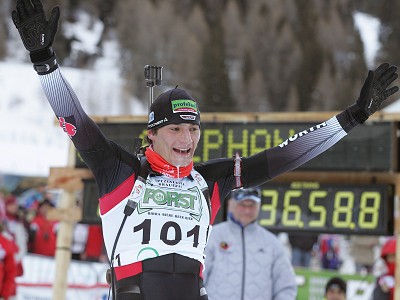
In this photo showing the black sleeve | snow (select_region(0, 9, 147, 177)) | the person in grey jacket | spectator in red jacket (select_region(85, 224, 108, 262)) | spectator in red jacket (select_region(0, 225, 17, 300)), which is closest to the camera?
the black sleeve

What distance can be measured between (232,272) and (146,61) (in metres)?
61.2

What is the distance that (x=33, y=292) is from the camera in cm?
1098

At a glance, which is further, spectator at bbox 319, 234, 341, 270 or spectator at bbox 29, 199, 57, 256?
spectator at bbox 319, 234, 341, 270

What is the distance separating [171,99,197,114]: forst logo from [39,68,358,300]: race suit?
283mm

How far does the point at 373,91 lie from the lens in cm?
402

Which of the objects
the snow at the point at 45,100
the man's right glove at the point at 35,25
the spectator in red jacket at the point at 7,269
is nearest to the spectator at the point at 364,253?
the snow at the point at 45,100

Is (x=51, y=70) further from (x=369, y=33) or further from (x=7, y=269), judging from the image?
(x=369, y=33)

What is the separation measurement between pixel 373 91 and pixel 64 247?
560 centimetres

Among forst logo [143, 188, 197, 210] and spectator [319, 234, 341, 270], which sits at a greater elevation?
spectator [319, 234, 341, 270]

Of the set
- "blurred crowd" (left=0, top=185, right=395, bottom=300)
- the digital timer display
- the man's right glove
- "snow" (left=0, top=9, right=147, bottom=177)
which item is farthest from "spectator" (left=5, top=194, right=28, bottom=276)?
the man's right glove

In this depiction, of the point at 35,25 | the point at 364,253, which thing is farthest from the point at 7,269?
the point at 364,253

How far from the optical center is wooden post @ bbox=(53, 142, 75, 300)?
8883 millimetres

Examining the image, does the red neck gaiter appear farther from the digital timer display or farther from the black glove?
the digital timer display

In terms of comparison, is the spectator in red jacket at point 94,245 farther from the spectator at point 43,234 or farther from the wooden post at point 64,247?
the wooden post at point 64,247
